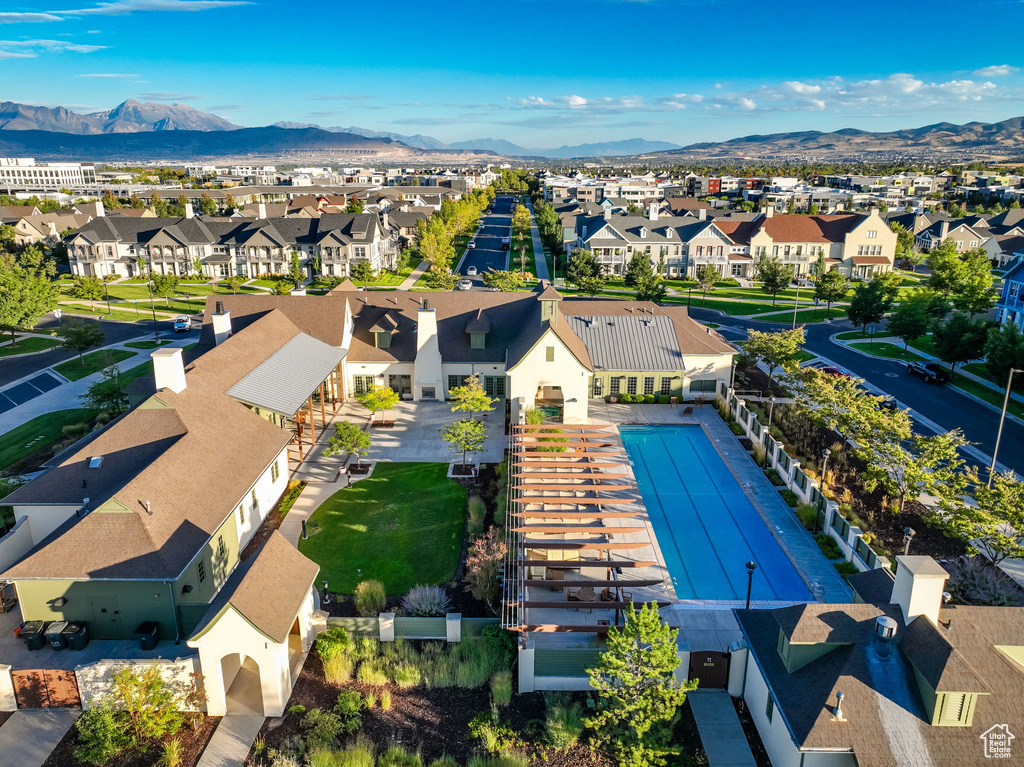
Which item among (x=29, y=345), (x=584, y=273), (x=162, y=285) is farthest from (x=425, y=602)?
(x=162, y=285)

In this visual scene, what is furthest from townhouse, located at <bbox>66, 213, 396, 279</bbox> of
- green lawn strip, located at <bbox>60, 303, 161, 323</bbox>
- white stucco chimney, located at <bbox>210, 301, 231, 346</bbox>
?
white stucco chimney, located at <bbox>210, 301, 231, 346</bbox>

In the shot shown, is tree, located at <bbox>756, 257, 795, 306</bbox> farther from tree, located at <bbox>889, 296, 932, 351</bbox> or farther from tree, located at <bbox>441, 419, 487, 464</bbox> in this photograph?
tree, located at <bbox>441, 419, 487, 464</bbox>

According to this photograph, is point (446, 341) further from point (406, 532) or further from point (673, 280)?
point (673, 280)

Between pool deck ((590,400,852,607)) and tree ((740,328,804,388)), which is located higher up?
tree ((740,328,804,388))

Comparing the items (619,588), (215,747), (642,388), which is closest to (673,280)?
(642,388)

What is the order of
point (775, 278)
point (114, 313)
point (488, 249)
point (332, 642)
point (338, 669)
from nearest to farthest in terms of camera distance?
point (338, 669) → point (332, 642) → point (114, 313) → point (775, 278) → point (488, 249)

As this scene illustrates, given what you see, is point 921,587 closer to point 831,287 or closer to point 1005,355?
point 1005,355

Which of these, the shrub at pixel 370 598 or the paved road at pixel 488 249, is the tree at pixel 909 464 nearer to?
the shrub at pixel 370 598
